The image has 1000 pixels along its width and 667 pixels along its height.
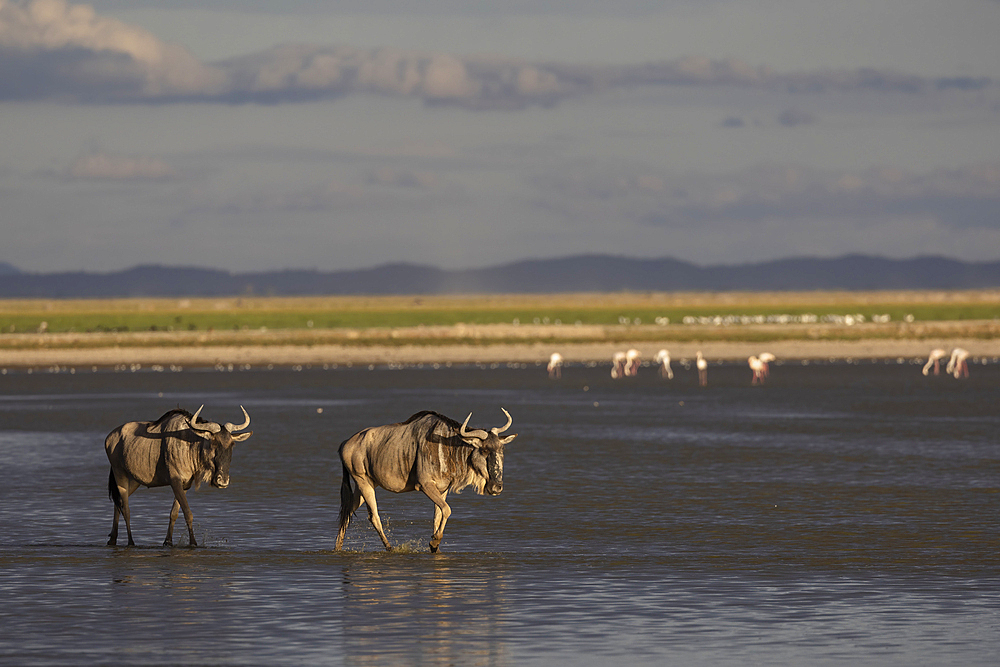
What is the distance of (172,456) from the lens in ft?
56.8

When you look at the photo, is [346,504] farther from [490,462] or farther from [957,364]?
[957,364]

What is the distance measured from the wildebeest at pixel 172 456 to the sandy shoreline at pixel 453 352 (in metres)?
54.2

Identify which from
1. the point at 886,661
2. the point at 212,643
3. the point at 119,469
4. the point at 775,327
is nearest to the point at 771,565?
the point at 886,661

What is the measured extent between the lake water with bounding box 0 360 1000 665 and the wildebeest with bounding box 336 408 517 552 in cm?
81

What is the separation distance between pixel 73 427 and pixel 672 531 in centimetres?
2243

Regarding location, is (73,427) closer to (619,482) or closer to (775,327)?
(619,482)

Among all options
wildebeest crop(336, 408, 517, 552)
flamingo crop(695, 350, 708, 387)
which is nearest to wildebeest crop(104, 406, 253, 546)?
wildebeest crop(336, 408, 517, 552)

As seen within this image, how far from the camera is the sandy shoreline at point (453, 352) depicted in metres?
74.1

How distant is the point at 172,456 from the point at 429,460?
10.6 ft

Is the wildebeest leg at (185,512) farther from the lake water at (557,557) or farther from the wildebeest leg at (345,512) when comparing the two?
the wildebeest leg at (345,512)

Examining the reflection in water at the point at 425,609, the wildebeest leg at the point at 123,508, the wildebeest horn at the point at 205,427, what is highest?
the wildebeest horn at the point at 205,427

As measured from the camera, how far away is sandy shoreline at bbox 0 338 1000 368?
7412 cm

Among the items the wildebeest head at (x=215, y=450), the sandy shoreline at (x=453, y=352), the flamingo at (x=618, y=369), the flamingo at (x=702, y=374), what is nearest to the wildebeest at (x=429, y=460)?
the wildebeest head at (x=215, y=450)

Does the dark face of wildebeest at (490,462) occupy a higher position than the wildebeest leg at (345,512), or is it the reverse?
the dark face of wildebeest at (490,462)
